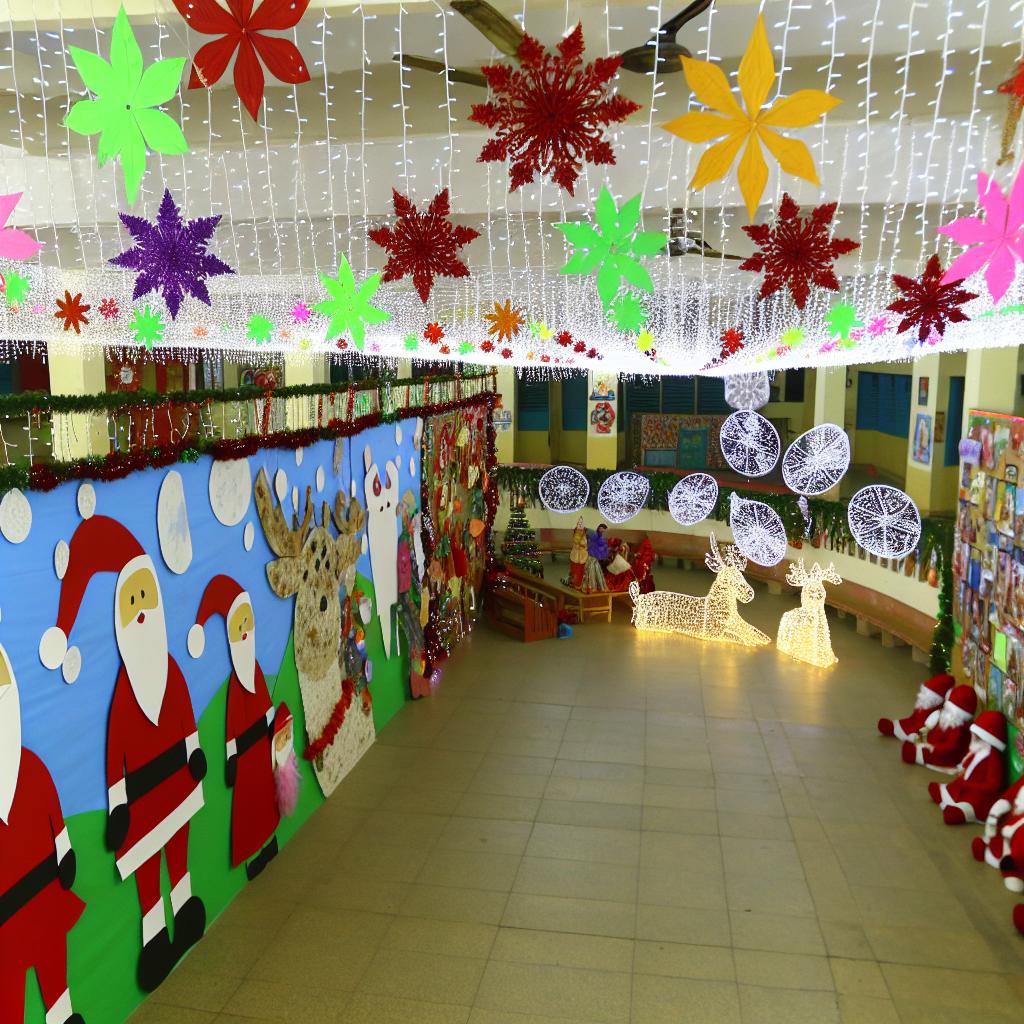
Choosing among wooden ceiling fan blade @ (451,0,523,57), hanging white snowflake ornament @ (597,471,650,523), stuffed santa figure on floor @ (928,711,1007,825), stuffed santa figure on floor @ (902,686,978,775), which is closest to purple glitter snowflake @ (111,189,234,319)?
wooden ceiling fan blade @ (451,0,523,57)

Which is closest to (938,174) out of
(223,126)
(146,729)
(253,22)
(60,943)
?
(223,126)

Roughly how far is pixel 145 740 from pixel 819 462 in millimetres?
7967

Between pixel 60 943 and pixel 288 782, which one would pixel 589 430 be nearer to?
pixel 288 782

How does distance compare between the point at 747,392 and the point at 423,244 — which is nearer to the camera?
the point at 423,244

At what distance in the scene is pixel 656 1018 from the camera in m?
4.38

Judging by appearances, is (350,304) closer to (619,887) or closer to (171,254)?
(171,254)

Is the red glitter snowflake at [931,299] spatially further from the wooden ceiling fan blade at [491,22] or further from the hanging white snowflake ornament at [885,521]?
the hanging white snowflake ornament at [885,521]

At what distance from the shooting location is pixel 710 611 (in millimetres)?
10820

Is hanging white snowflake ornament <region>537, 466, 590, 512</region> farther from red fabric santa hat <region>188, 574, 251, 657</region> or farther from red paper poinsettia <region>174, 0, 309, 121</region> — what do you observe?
red paper poinsettia <region>174, 0, 309, 121</region>

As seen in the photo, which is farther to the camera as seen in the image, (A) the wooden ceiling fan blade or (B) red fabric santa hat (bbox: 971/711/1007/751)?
(B) red fabric santa hat (bbox: 971/711/1007/751)

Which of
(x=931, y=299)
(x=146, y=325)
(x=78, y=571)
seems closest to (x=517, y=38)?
(x=931, y=299)

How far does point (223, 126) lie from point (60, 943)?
4309mm

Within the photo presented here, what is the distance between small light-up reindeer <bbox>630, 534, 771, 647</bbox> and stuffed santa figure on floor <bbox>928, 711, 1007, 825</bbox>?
3968 mm

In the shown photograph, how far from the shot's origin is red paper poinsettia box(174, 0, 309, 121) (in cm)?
220
